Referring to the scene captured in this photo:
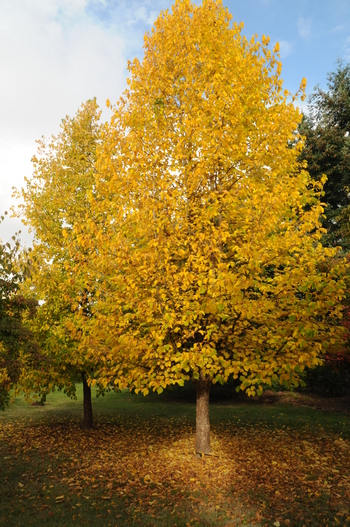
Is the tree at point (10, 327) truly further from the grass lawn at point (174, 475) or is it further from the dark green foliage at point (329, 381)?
the dark green foliage at point (329, 381)

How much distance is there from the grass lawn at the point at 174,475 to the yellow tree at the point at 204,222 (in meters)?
1.43

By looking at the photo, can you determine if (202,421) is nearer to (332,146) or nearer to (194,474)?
(194,474)

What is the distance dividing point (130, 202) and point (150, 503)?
539 centimetres

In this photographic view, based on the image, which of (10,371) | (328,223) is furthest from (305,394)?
(10,371)

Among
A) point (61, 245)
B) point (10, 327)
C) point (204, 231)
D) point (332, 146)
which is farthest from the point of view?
point (332, 146)

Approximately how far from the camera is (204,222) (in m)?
7.48

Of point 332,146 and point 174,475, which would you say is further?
point 332,146

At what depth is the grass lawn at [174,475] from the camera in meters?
5.88

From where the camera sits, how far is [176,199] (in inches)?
313

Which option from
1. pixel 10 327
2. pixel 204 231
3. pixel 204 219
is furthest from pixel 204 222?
pixel 10 327

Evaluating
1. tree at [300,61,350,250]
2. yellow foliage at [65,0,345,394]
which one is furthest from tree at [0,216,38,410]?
tree at [300,61,350,250]

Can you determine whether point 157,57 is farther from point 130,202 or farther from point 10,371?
point 10,371

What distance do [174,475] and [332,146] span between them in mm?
16066

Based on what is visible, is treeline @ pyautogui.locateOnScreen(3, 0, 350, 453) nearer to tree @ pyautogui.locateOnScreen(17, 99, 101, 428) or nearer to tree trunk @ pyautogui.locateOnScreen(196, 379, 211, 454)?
tree trunk @ pyautogui.locateOnScreen(196, 379, 211, 454)
